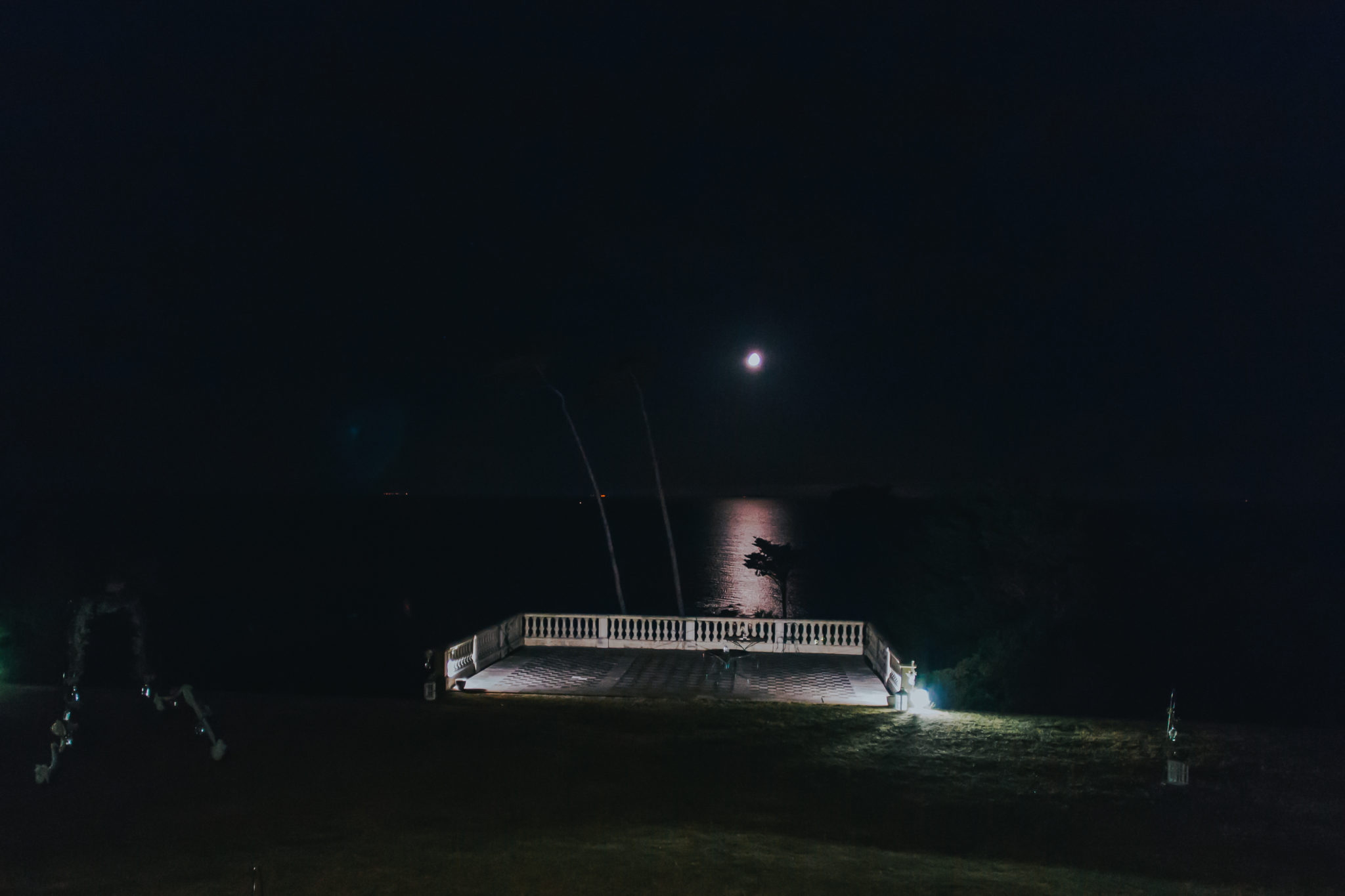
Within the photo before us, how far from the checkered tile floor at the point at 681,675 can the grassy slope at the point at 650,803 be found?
166 centimetres

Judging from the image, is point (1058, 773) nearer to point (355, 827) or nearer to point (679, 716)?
point (679, 716)

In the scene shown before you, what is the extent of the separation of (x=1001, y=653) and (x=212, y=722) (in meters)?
15.6

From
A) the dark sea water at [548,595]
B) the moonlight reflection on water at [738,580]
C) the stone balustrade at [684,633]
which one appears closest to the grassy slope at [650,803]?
the stone balustrade at [684,633]

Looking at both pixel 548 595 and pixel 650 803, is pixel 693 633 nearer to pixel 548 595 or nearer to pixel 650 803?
pixel 650 803

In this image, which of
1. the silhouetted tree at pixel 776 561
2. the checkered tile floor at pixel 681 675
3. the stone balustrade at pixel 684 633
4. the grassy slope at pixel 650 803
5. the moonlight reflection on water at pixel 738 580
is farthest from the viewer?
the moonlight reflection on water at pixel 738 580

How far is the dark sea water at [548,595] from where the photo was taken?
3978 centimetres

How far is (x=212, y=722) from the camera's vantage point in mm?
11430

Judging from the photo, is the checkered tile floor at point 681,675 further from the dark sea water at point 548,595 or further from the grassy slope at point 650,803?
the dark sea water at point 548,595

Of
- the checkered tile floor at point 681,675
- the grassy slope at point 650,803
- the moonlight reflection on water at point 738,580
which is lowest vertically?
the moonlight reflection on water at point 738,580

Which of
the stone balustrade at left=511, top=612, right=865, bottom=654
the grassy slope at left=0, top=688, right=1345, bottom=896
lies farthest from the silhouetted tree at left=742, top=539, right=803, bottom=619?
the grassy slope at left=0, top=688, right=1345, bottom=896

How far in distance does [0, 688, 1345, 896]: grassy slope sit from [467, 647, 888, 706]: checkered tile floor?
166 cm

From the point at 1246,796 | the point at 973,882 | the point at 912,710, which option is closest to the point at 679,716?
the point at 912,710

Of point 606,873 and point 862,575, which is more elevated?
point 606,873

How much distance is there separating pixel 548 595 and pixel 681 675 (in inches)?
2410
